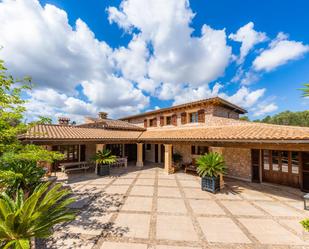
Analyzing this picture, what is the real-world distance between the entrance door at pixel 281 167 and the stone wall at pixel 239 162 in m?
0.97

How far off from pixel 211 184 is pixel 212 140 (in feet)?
8.02

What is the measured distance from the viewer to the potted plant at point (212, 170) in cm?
834

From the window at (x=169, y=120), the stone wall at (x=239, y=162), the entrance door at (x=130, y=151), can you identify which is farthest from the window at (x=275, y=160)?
the entrance door at (x=130, y=151)

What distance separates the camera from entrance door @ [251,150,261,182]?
34.1 feet

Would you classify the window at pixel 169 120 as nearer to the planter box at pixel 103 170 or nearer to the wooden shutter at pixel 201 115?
the wooden shutter at pixel 201 115

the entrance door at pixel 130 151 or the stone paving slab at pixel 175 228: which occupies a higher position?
the entrance door at pixel 130 151

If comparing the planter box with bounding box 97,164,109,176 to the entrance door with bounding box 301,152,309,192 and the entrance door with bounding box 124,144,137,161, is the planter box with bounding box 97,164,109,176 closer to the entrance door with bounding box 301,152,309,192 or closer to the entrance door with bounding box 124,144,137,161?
the entrance door with bounding box 124,144,137,161

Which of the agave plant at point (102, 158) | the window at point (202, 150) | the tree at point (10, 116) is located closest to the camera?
the tree at point (10, 116)

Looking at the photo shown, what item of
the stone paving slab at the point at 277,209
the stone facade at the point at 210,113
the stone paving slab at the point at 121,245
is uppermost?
the stone facade at the point at 210,113

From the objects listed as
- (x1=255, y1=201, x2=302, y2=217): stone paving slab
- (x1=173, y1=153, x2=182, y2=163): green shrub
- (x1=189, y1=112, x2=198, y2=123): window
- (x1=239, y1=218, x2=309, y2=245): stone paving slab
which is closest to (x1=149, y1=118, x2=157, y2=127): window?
(x1=189, y1=112, x2=198, y2=123): window

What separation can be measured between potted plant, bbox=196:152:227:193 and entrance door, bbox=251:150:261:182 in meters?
3.47

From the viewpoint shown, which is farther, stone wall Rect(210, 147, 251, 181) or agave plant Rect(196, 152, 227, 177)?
stone wall Rect(210, 147, 251, 181)

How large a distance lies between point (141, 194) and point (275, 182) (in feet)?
28.3

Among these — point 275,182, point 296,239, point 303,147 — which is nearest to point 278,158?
point 275,182
